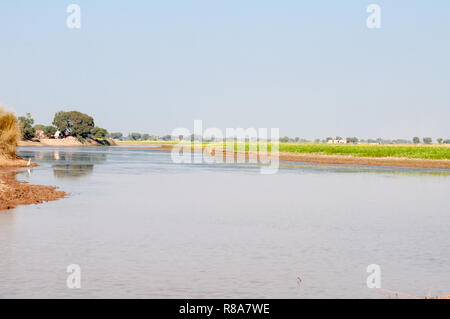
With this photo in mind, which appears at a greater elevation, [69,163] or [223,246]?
[69,163]

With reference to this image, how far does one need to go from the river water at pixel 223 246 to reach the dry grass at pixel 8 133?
72.7ft


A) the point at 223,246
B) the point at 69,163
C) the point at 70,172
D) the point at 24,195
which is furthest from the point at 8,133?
the point at 223,246

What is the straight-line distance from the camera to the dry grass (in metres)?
48.3

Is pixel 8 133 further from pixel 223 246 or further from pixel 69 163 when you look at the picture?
pixel 223 246

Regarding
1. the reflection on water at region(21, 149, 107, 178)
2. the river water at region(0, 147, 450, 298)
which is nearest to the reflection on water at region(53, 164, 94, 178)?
the reflection on water at region(21, 149, 107, 178)

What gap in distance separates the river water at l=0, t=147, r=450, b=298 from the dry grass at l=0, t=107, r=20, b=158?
72.7 ft

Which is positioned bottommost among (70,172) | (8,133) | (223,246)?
(223,246)

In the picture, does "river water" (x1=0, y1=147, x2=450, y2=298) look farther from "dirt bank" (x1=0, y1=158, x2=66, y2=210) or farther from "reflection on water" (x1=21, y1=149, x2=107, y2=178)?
"reflection on water" (x1=21, y1=149, x2=107, y2=178)

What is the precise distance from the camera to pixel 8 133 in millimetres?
48312

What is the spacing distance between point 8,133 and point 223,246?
38.1m

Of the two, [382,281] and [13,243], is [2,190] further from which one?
[382,281]

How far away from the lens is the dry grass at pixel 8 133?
159 ft
